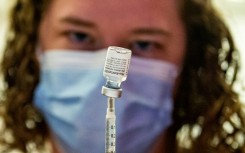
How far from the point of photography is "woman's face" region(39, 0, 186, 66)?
0.93 m

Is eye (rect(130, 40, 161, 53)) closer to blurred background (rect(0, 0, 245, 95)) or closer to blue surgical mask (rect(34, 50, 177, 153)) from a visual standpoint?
blue surgical mask (rect(34, 50, 177, 153))

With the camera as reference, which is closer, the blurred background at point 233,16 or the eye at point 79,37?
the eye at point 79,37

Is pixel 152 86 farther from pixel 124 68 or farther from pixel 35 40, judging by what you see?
pixel 124 68

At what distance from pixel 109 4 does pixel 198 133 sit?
0.29 metres

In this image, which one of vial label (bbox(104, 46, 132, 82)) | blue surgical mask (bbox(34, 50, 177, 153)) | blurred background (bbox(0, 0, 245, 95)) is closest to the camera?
vial label (bbox(104, 46, 132, 82))

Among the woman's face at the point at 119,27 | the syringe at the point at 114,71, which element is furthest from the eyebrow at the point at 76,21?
the syringe at the point at 114,71

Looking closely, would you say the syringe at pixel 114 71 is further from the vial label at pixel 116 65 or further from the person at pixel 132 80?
the person at pixel 132 80

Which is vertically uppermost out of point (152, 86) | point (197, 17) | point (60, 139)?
point (197, 17)

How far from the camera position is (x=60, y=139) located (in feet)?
3.22

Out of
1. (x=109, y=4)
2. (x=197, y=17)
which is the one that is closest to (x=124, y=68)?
(x=109, y=4)

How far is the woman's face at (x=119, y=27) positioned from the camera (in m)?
0.93

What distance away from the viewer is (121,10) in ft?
3.04

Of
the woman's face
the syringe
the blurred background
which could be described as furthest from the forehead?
the syringe

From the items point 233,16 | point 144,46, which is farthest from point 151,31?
point 233,16
